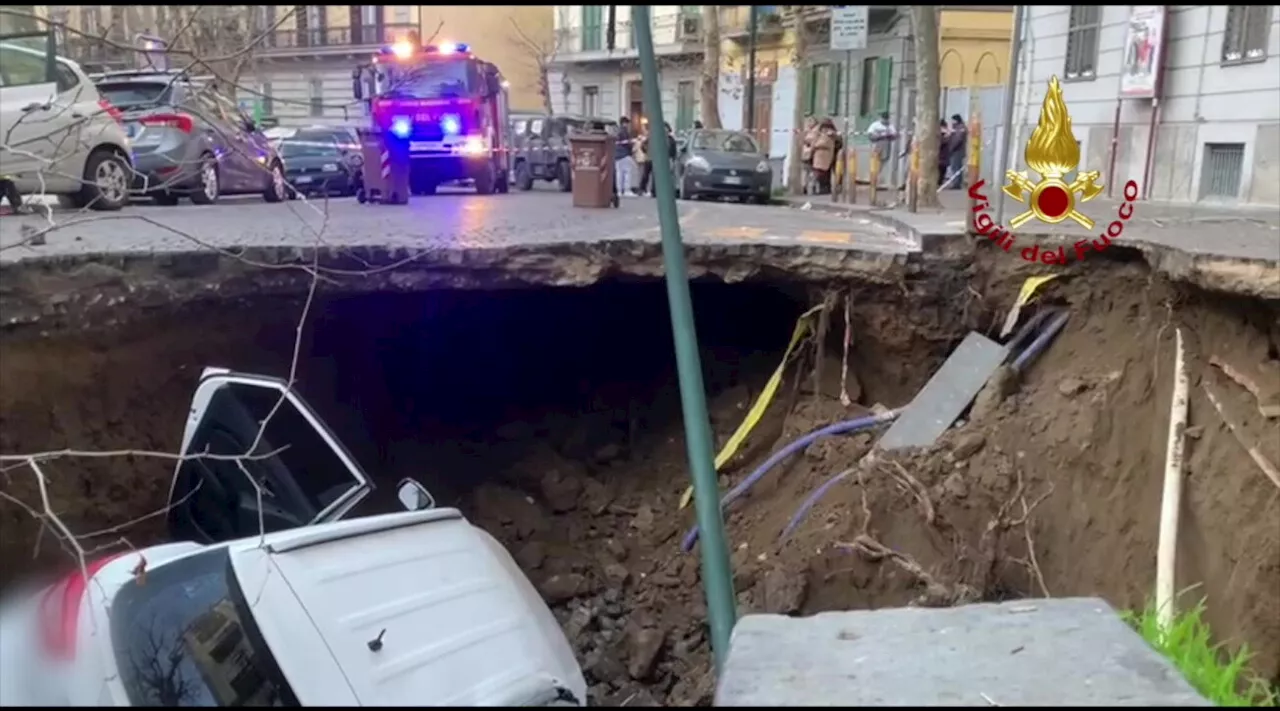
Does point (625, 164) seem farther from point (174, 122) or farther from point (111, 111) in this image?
point (111, 111)

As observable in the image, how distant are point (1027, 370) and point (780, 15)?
21.1 metres

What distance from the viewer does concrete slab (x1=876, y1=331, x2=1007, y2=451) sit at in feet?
23.0

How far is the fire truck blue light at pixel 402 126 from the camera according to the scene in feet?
55.3

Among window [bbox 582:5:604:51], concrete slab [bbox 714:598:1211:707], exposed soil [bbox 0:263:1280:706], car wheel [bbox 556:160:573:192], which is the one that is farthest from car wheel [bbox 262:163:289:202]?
window [bbox 582:5:604:51]

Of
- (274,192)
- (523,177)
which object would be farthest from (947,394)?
(523,177)

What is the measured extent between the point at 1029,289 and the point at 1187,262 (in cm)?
141

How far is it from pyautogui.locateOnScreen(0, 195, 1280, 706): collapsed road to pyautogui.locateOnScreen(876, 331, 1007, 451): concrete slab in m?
0.15

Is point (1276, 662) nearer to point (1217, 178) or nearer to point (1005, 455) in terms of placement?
point (1005, 455)

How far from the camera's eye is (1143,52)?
14305 millimetres

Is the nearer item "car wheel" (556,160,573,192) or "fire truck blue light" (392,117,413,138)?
"fire truck blue light" (392,117,413,138)

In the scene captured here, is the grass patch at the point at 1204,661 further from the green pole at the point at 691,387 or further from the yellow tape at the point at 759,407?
the yellow tape at the point at 759,407

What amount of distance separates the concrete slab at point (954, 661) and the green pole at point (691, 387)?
1534mm

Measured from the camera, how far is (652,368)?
9867 mm

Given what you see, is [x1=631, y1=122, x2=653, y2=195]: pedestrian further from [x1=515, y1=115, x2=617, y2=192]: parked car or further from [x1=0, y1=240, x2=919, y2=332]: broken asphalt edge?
[x1=0, y1=240, x2=919, y2=332]: broken asphalt edge
